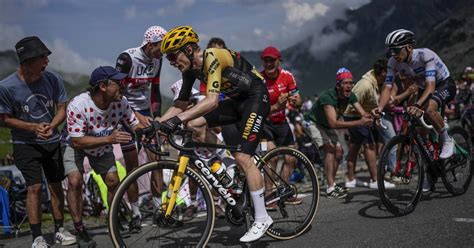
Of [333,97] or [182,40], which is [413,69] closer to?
[333,97]

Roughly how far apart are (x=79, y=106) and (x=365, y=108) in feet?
17.2

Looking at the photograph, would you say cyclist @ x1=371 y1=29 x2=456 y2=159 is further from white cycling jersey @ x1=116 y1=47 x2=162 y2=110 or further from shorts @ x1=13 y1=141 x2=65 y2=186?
shorts @ x1=13 y1=141 x2=65 y2=186

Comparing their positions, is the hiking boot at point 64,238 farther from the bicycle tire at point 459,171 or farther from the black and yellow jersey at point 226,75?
the bicycle tire at point 459,171

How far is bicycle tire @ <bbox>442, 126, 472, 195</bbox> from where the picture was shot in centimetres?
637

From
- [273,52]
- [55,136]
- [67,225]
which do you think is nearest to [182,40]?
[55,136]

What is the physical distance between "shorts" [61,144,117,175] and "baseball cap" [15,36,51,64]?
126 cm

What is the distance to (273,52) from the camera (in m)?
6.92

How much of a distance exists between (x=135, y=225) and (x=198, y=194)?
948 mm

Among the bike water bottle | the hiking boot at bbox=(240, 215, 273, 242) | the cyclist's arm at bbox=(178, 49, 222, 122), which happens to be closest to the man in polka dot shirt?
the cyclist's arm at bbox=(178, 49, 222, 122)

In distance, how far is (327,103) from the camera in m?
7.51

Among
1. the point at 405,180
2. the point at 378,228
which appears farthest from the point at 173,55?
the point at 405,180

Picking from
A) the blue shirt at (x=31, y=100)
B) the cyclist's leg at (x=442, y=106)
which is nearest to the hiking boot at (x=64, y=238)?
the blue shirt at (x=31, y=100)

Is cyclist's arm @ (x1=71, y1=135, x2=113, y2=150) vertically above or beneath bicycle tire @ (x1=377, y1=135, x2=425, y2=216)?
above

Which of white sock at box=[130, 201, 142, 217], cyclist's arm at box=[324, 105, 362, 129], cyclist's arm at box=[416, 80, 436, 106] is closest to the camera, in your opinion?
white sock at box=[130, 201, 142, 217]
